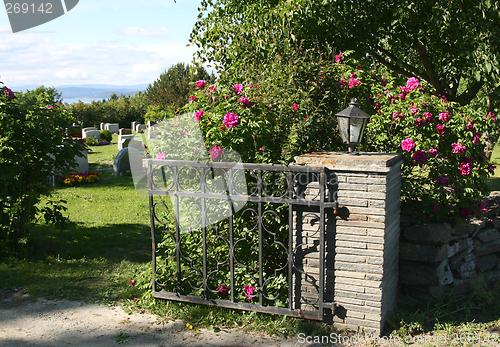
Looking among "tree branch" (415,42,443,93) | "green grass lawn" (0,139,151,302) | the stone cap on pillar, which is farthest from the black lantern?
"tree branch" (415,42,443,93)

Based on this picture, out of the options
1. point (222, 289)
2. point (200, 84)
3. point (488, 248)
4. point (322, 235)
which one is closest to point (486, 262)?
point (488, 248)

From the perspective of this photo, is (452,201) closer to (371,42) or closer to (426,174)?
(426,174)

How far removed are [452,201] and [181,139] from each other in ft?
9.73

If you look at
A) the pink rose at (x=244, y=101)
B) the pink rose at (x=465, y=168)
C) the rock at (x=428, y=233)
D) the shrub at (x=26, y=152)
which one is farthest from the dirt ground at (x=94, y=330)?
the pink rose at (x=465, y=168)

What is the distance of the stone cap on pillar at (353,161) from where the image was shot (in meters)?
4.44

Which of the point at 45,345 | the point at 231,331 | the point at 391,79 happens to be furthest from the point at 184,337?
the point at 391,79

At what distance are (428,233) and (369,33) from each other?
404cm

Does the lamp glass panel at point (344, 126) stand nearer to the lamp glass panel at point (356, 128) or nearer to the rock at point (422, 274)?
the lamp glass panel at point (356, 128)

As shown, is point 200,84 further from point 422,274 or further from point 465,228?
point 465,228

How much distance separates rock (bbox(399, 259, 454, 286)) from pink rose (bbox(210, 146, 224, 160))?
7.32 feet

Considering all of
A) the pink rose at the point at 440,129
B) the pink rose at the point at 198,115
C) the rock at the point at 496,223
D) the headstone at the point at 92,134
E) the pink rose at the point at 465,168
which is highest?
the pink rose at the point at 198,115

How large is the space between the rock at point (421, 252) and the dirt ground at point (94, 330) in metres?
1.59

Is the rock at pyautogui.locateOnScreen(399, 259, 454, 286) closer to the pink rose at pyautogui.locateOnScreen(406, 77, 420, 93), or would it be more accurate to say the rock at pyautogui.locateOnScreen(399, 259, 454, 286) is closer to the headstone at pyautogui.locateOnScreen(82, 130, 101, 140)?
the pink rose at pyautogui.locateOnScreen(406, 77, 420, 93)

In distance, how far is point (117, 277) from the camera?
627cm
